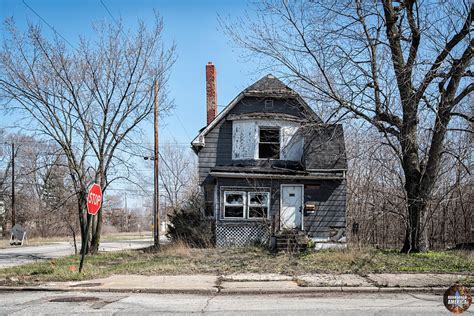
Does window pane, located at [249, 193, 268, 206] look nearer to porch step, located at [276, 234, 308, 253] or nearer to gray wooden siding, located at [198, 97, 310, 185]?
gray wooden siding, located at [198, 97, 310, 185]

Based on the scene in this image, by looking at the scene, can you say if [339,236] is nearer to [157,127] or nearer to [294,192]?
[294,192]

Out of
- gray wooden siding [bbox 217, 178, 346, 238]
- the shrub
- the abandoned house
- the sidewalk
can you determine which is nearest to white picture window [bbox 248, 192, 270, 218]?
the abandoned house

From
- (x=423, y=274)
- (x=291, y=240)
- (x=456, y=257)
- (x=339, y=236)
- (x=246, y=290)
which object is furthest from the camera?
(x=339, y=236)

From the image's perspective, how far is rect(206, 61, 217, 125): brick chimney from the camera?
23.4m

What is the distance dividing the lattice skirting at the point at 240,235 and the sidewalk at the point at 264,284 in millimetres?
8055

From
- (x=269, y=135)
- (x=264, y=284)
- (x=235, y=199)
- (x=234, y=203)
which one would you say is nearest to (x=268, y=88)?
(x=269, y=135)

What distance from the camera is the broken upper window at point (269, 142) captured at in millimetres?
20906

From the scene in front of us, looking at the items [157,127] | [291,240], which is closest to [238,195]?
[291,240]

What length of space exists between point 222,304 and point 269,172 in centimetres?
1183

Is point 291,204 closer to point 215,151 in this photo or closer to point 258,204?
point 258,204

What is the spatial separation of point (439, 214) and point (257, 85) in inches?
511

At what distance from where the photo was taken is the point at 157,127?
70.9 feet

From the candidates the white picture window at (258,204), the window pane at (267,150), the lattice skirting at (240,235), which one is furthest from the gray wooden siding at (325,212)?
the window pane at (267,150)

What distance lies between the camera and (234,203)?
20094mm
